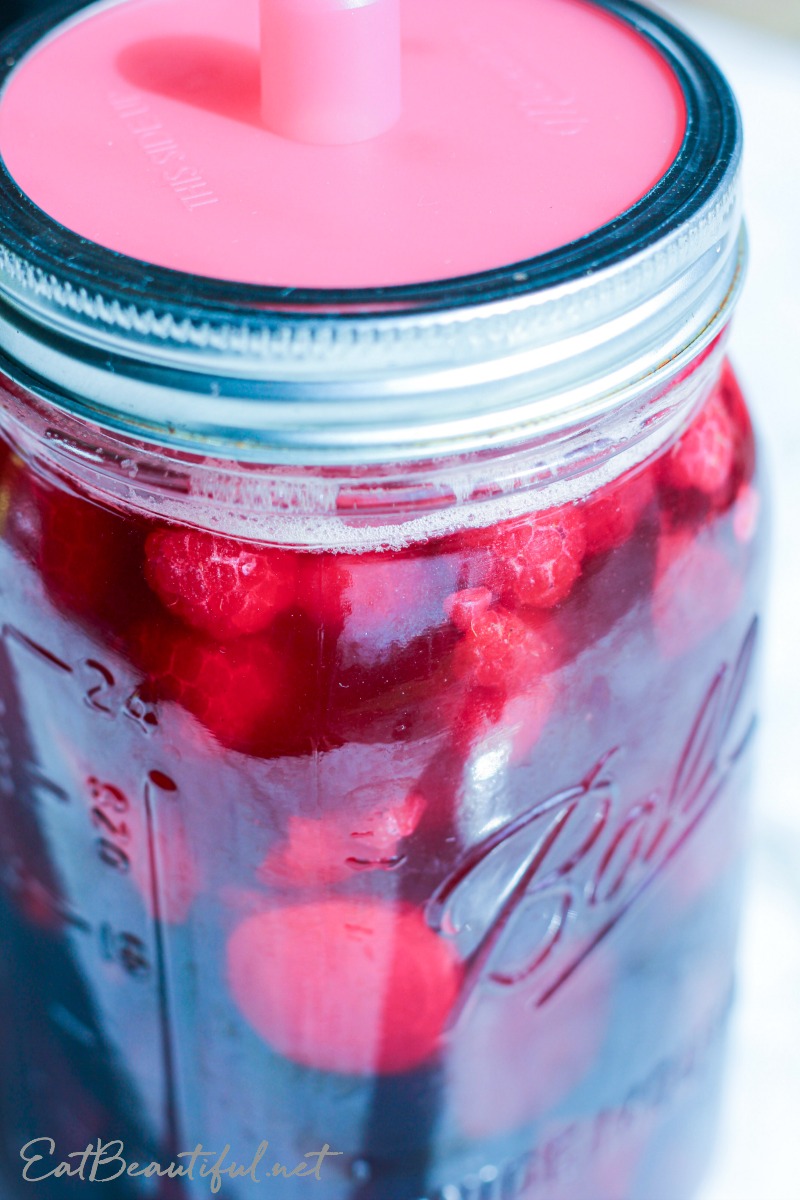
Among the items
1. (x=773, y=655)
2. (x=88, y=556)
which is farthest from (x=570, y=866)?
(x=773, y=655)

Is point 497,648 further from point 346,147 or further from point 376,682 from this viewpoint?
point 346,147

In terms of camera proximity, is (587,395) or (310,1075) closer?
(587,395)

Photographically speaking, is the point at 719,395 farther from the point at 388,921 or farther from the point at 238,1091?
the point at 238,1091

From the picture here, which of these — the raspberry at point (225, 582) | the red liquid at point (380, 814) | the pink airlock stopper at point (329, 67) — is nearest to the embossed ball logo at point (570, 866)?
the red liquid at point (380, 814)

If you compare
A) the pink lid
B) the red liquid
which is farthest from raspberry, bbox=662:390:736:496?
the pink lid

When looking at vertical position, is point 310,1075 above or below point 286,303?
below

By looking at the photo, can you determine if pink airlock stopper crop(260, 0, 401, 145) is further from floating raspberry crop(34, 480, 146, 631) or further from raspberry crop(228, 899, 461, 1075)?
raspberry crop(228, 899, 461, 1075)

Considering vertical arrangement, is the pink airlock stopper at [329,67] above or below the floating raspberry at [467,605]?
above

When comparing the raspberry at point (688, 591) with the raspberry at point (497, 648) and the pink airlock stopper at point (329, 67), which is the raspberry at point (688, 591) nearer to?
the raspberry at point (497, 648)

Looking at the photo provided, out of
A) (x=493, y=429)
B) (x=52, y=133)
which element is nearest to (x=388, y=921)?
(x=493, y=429)
